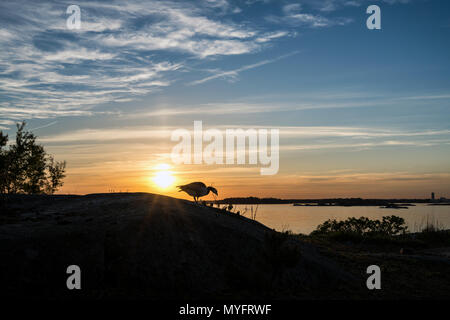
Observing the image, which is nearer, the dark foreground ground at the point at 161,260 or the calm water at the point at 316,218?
the dark foreground ground at the point at 161,260

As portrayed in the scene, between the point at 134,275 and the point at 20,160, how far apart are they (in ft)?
120

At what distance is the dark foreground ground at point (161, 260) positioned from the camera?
7621 mm

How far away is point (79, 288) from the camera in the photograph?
7.47 meters

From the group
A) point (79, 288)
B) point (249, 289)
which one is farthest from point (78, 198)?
point (249, 289)

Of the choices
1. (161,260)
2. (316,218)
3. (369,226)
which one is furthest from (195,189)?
(316,218)

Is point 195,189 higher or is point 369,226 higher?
point 195,189

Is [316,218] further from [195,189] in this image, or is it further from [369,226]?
[195,189]

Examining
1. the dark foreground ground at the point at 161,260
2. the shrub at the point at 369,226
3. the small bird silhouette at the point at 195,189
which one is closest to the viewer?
the dark foreground ground at the point at 161,260

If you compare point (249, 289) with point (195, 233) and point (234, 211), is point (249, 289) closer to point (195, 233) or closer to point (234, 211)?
point (195, 233)

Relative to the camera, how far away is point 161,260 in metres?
8.21

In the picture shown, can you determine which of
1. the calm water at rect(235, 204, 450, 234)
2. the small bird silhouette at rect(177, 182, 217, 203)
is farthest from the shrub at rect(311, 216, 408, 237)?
the small bird silhouette at rect(177, 182, 217, 203)

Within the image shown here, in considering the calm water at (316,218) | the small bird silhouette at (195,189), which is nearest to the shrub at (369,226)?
the calm water at (316,218)

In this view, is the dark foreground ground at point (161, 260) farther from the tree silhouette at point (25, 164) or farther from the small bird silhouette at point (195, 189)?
the tree silhouette at point (25, 164)

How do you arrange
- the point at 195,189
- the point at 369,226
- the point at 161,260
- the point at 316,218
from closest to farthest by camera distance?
the point at 161,260 < the point at 195,189 < the point at 369,226 < the point at 316,218
